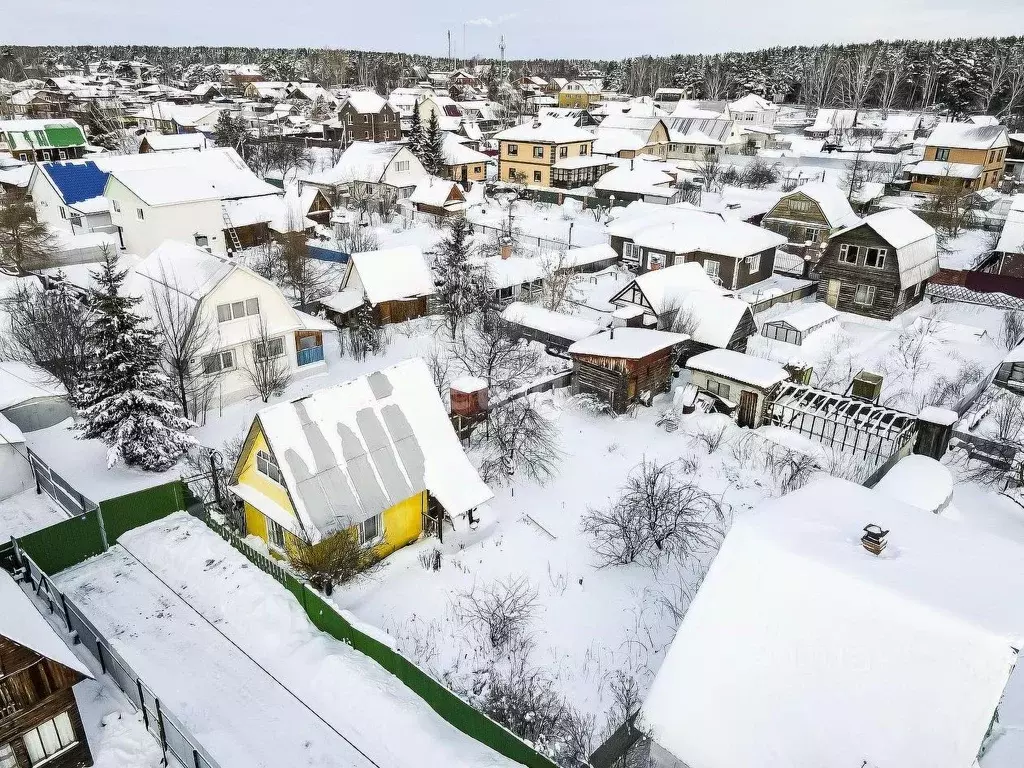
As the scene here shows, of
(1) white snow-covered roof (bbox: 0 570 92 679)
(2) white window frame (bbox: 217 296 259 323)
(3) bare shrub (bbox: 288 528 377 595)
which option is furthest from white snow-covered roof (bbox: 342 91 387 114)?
(1) white snow-covered roof (bbox: 0 570 92 679)

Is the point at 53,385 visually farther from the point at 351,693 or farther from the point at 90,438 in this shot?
the point at 351,693

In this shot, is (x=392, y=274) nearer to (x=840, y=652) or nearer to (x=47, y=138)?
(x=840, y=652)

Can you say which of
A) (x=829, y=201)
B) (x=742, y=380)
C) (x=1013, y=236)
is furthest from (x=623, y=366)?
(x=1013, y=236)

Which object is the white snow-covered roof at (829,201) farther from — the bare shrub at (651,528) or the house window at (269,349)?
the house window at (269,349)

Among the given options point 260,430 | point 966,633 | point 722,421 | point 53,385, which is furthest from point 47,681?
point 722,421

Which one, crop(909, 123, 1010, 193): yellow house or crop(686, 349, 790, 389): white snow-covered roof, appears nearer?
crop(686, 349, 790, 389): white snow-covered roof

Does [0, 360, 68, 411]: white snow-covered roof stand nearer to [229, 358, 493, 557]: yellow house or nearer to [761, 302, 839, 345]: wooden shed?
[229, 358, 493, 557]: yellow house
